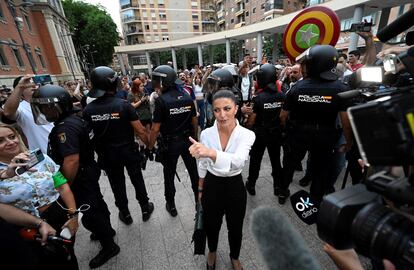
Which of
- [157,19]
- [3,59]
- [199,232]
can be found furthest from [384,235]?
[157,19]

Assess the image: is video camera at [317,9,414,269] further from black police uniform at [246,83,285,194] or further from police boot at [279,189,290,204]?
police boot at [279,189,290,204]

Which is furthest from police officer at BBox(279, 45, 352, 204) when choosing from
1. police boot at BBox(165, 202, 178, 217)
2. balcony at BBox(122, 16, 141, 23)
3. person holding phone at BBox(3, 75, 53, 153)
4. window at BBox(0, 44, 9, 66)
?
balcony at BBox(122, 16, 141, 23)

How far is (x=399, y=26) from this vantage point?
0.90 metres

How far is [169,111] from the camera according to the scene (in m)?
2.79

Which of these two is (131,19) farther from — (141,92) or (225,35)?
(141,92)

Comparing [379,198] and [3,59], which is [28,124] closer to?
[379,198]

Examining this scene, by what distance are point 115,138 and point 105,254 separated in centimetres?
139

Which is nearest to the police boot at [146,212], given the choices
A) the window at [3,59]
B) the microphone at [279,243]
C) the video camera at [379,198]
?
the video camera at [379,198]

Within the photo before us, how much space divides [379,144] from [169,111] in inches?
95.2

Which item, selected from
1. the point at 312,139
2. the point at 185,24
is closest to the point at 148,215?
the point at 312,139

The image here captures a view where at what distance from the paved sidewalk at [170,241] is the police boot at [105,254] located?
0.22 feet

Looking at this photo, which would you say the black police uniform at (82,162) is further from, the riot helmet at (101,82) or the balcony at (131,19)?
the balcony at (131,19)

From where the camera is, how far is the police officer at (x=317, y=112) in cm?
→ 235

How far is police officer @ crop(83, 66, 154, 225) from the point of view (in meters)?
2.54
